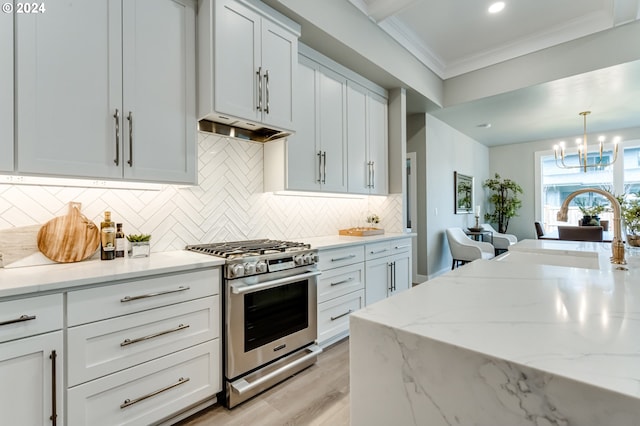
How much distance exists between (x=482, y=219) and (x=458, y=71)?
3.95 metres

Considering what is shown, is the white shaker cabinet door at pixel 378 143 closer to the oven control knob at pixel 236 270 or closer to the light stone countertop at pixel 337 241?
the light stone countertop at pixel 337 241

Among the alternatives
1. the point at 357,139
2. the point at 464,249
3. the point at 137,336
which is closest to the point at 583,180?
the point at 464,249

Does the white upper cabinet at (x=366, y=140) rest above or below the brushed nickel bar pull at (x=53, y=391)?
above

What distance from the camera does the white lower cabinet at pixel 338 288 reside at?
8.30ft

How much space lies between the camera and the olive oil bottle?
72.1 inches

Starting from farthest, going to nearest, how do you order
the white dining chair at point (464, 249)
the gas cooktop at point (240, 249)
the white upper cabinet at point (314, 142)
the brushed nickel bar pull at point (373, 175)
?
1. the white dining chair at point (464, 249)
2. the brushed nickel bar pull at point (373, 175)
3. the white upper cabinet at point (314, 142)
4. the gas cooktop at point (240, 249)

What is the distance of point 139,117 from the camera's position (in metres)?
1.79

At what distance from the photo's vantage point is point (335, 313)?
2662 mm

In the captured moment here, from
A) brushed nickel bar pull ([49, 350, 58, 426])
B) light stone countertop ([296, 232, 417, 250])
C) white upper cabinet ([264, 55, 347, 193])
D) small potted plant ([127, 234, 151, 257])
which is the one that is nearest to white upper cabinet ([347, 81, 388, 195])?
white upper cabinet ([264, 55, 347, 193])

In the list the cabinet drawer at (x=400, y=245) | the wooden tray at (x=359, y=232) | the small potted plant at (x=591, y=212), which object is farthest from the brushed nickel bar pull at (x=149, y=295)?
the small potted plant at (x=591, y=212)

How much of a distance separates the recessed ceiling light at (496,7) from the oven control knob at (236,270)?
11.2ft

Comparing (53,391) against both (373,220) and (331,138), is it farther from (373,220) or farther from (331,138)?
(373,220)

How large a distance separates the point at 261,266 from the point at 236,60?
1434 millimetres

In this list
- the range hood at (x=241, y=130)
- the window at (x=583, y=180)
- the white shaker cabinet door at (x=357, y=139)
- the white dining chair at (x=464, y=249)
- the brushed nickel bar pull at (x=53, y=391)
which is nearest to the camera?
the brushed nickel bar pull at (x=53, y=391)
